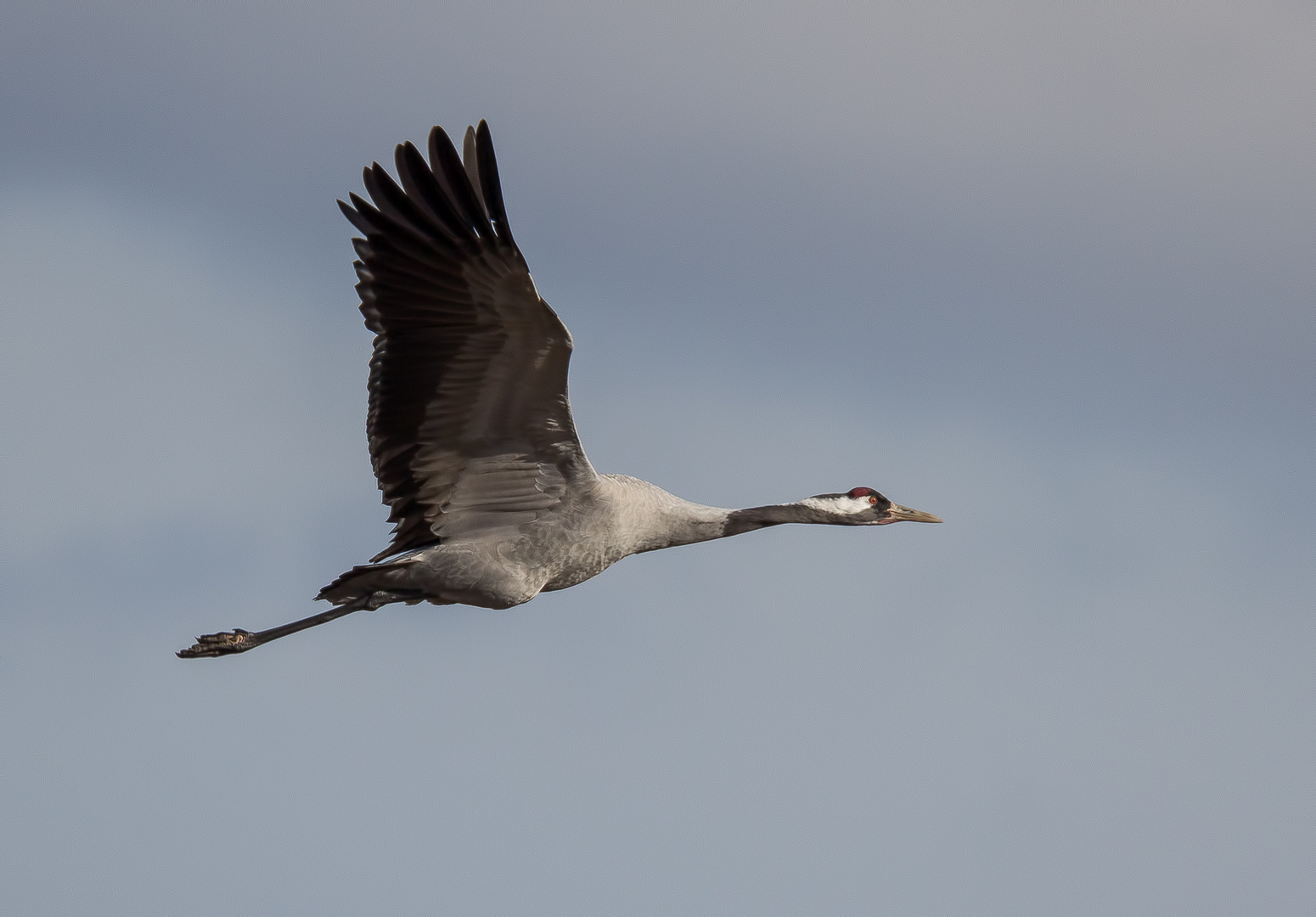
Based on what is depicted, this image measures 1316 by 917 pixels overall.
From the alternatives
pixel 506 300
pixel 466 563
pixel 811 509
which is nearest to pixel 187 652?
pixel 466 563

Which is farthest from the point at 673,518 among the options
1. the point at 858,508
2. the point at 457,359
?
the point at 457,359

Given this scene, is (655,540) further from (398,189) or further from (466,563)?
(398,189)

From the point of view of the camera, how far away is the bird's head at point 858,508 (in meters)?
14.1

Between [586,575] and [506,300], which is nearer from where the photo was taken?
[506,300]

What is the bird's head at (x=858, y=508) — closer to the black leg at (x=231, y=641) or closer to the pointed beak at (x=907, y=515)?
the pointed beak at (x=907, y=515)

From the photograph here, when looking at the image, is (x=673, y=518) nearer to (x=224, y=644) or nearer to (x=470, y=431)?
(x=470, y=431)

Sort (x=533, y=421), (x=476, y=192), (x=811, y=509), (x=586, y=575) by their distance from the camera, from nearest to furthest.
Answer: (x=476, y=192) → (x=533, y=421) → (x=586, y=575) → (x=811, y=509)

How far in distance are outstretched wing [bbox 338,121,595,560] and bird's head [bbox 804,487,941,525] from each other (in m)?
2.63

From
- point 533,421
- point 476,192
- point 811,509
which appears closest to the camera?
point 476,192

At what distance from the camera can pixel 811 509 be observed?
14.0m

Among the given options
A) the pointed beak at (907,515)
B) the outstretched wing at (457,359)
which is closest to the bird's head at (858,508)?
the pointed beak at (907,515)

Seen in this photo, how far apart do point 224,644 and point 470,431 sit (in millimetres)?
3225

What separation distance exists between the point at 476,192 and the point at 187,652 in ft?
17.5

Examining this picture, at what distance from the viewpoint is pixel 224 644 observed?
44.1ft
